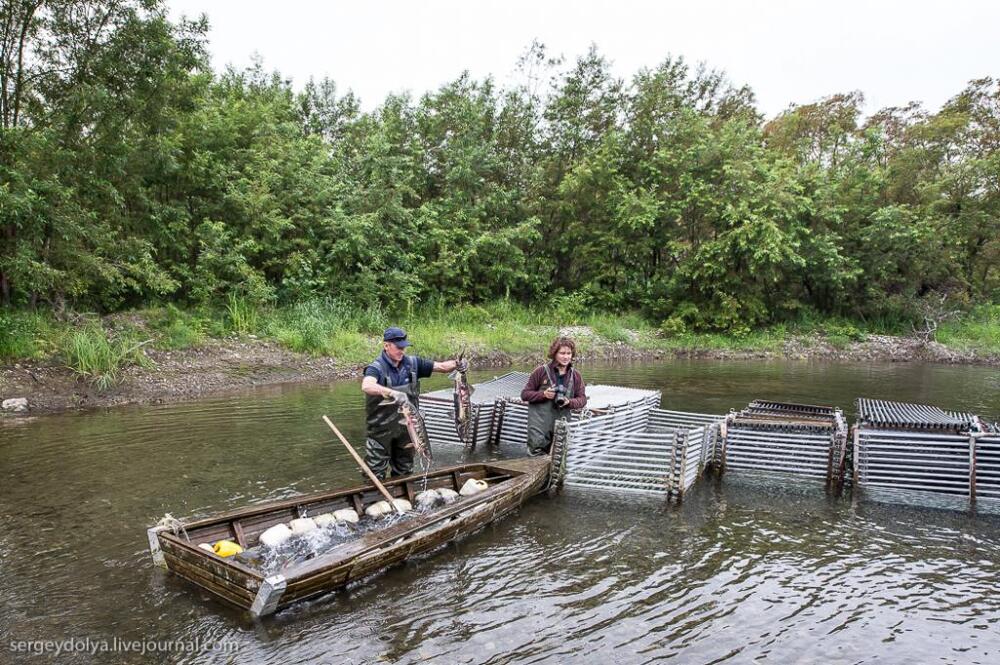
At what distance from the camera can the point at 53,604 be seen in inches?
215

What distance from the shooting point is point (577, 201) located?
30.6m

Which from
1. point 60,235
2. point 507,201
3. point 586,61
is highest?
point 586,61

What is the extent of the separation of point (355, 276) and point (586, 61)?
1596 cm

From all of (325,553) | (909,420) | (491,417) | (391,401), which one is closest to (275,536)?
(325,553)

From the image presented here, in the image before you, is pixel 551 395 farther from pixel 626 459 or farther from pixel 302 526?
pixel 302 526

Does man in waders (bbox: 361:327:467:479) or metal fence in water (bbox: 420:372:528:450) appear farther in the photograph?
metal fence in water (bbox: 420:372:528:450)

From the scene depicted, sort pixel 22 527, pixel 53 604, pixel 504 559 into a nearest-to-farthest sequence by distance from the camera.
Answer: pixel 53 604, pixel 504 559, pixel 22 527

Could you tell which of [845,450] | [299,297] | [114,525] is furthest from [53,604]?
[299,297]

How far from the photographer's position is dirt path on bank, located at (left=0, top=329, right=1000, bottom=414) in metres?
14.1

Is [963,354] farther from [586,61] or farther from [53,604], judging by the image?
[53,604]

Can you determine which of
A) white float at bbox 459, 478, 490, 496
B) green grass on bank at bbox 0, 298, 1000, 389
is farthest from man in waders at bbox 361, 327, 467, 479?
green grass on bank at bbox 0, 298, 1000, 389

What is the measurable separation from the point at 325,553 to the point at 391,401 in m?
2.11

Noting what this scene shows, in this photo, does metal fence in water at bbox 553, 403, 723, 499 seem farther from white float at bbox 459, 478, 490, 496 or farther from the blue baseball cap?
the blue baseball cap

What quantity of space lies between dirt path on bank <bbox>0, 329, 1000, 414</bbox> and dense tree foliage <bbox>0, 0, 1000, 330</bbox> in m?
2.54
